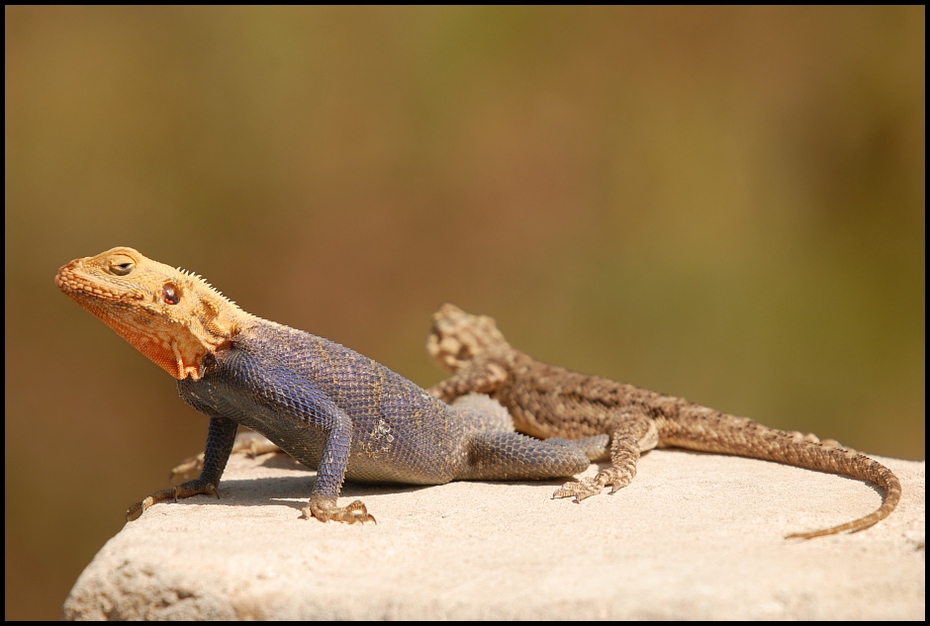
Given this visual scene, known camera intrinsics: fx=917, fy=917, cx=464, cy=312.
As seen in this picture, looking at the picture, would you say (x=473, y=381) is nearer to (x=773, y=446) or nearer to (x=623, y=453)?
(x=623, y=453)

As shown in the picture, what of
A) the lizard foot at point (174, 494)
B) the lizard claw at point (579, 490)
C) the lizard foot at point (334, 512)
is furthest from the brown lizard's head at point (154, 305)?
the lizard claw at point (579, 490)

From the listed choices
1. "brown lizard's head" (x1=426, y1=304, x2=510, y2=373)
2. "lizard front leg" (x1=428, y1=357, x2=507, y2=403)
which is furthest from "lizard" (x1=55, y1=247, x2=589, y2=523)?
"brown lizard's head" (x1=426, y1=304, x2=510, y2=373)

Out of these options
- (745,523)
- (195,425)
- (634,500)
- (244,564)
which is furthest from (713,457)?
(195,425)


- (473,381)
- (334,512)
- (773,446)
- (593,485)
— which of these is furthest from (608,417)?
(334,512)

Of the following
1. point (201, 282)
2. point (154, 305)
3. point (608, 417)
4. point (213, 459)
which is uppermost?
point (608, 417)

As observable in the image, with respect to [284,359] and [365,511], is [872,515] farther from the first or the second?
[284,359]

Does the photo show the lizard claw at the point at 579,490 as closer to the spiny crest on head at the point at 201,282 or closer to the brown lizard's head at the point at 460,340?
the spiny crest on head at the point at 201,282
